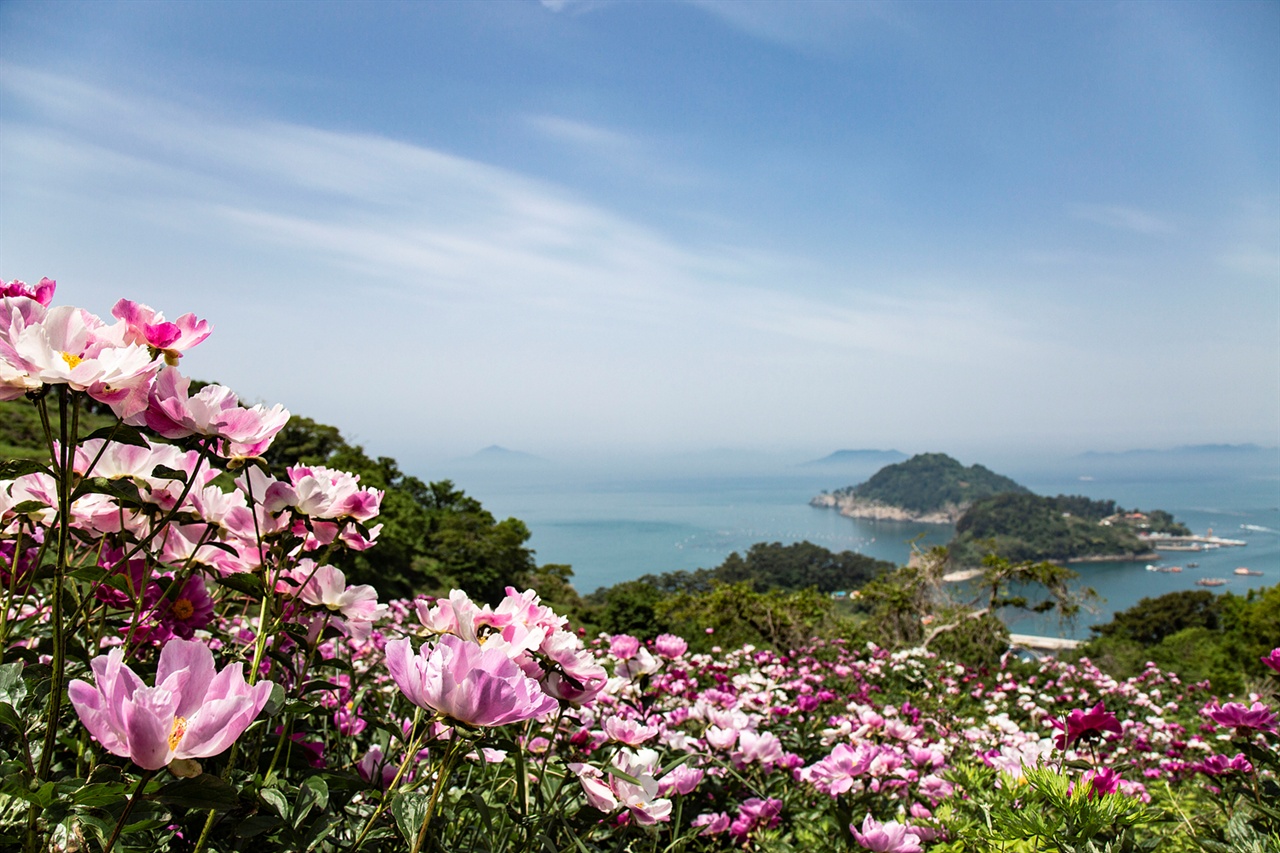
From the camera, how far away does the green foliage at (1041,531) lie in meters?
56.4

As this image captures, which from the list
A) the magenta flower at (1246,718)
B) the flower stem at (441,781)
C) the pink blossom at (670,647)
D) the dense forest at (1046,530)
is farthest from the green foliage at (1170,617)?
the dense forest at (1046,530)

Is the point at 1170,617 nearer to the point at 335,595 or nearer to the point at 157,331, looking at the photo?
the point at 335,595

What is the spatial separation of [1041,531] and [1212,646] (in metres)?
51.9

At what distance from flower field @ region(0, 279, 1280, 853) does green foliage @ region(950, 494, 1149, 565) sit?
56.9 m

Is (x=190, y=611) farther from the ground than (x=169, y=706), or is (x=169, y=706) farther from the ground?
(x=169, y=706)

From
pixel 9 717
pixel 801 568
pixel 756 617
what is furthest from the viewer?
pixel 801 568

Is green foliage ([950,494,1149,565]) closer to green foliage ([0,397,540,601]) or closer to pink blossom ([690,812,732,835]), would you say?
green foliage ([0,397,540,601])

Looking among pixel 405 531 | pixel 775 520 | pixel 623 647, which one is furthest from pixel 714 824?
pixel 775 520

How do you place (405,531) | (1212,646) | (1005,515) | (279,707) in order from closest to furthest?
(279,707) → (405,531) → (1212,646) → (1005,515)

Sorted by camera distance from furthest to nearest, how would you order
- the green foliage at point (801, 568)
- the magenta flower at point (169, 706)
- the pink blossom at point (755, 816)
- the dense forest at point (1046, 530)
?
the dense forest at point (1046, 530)
the green foliage at point (801, 568)
the pink blossom at point (755, 816)
the magenta flower at point (169, 706)

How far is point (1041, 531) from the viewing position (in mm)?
59062

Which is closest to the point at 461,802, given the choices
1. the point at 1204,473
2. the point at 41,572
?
the point at 41,572

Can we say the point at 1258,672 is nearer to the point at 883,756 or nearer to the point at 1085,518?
the point at 883,756

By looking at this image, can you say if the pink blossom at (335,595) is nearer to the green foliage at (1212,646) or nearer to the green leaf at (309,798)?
the green leaf at (309,798)
